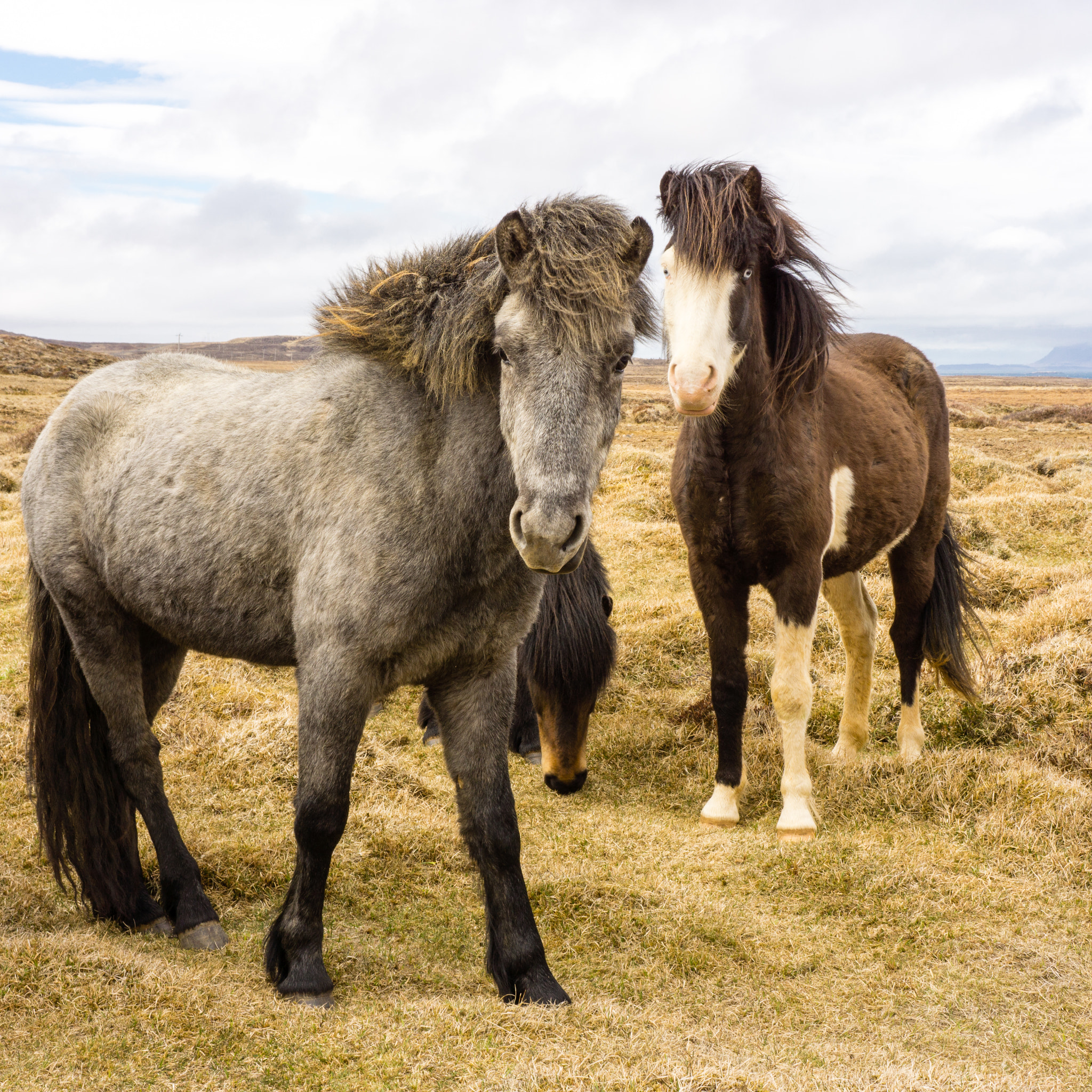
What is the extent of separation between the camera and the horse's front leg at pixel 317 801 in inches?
116

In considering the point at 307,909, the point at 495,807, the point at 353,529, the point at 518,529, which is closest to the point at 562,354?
the point at 518,529

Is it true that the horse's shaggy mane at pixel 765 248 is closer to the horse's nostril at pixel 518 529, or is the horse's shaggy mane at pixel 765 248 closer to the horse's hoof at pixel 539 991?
the horse's nostril at pixel 518 529

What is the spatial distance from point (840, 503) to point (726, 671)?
1.11 metres

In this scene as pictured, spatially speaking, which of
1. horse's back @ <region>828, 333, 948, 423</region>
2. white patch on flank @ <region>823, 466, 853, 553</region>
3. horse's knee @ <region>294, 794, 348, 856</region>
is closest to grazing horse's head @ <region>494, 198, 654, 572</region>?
horse's knee @ <region>294, 794, 348, 856</region>

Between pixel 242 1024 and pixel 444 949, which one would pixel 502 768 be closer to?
pixel 444 949

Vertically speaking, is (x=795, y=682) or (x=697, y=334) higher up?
(x=697, y=334)

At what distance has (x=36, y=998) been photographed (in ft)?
9.15

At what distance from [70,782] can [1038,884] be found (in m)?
4.22

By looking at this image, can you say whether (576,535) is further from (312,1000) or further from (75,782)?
(75,782)

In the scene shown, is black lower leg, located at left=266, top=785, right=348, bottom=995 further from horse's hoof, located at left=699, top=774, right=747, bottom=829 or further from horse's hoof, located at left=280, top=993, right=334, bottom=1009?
horse's hoof, located at left=699, top=774, right=747, bottom=829

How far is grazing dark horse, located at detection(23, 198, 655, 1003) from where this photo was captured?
2627mm

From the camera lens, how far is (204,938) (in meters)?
3.56

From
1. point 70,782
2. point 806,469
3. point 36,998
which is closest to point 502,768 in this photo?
point 36,998

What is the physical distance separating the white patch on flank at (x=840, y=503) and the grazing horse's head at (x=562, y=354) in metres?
2.47
